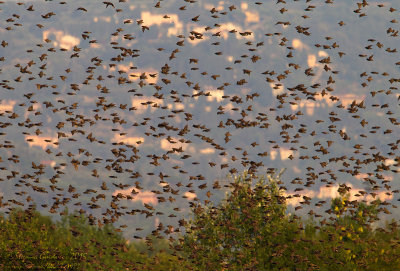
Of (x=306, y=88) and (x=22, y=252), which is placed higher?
(x=306, y=88)

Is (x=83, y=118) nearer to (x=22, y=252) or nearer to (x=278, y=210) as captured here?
(x=22, y=252)

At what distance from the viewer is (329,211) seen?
32.4 meters

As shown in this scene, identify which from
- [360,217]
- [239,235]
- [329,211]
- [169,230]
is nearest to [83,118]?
[169,230]

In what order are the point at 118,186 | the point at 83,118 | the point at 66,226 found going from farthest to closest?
the point at 66,226 → the point at 83,118 → the point at 118,186

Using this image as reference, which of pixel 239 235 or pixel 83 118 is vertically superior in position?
pixel 83 118

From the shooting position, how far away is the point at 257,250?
102ft

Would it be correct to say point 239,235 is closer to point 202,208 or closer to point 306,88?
point 202,208

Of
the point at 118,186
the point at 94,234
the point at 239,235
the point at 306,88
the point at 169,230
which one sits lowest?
the point at 94,234

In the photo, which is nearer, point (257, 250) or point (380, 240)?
point (257, 250)

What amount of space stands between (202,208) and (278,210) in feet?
17.0

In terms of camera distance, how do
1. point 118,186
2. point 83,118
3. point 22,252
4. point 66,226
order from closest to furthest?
point 118,186, point 83,118, point 22,252, point 66,226

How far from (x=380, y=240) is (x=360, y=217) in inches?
78.8

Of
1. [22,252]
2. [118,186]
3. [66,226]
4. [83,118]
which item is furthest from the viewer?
[66,226]

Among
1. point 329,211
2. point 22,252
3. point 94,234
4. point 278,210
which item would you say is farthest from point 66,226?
point 329,211
